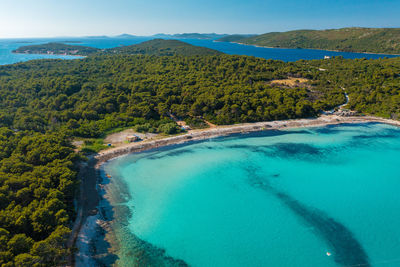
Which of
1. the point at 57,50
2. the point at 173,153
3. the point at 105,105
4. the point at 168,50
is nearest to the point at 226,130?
the point at 173,153

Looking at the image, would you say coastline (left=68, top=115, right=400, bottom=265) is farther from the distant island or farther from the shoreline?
the distant island

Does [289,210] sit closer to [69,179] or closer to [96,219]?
[96,219]

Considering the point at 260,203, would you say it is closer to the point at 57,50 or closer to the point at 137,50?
the point at 137,50

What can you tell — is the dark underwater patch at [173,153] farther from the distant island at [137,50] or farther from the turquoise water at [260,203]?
the distant island at [137,50]

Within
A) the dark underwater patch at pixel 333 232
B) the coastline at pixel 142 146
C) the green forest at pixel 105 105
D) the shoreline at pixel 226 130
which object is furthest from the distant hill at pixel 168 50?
the dark underwater patch at pixel 333 232

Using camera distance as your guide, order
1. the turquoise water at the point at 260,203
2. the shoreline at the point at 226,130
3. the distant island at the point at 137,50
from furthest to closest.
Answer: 1. the distant island at the point at 137,50
2. the shoreline at the point at 226,130
3. the turquoise water at the point at 260,203
